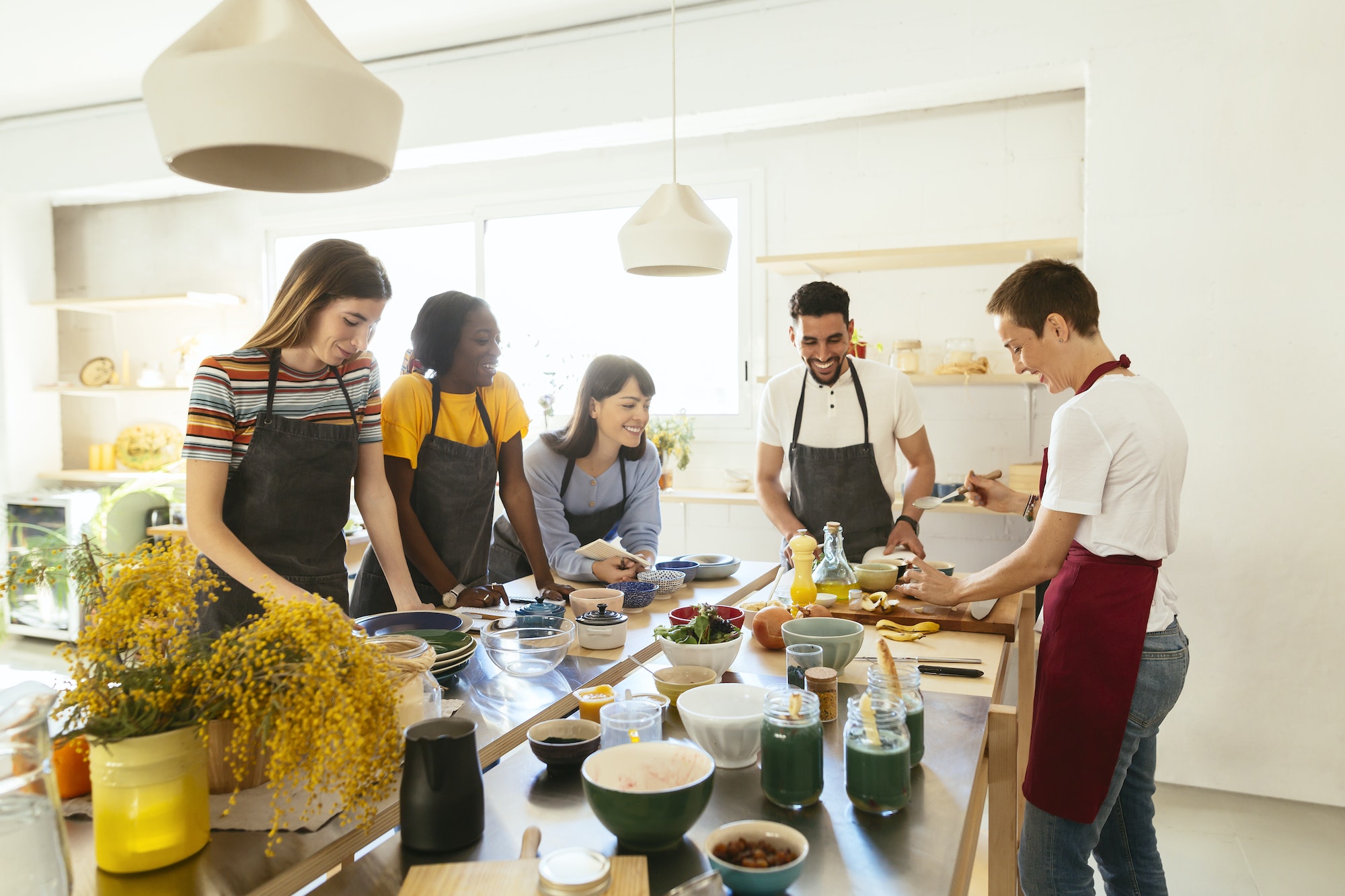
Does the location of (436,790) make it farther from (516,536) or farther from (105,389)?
(105,389)

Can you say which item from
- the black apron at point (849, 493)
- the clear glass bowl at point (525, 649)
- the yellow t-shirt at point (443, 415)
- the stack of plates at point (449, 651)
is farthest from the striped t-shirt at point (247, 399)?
the black apron at point (849, 493)

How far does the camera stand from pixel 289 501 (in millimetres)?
1974

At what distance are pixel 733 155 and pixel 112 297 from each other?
13.3ft

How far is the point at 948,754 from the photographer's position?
134 centimetres

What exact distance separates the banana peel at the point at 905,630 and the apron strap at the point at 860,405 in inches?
43.1

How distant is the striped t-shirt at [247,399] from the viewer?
179 centimetres

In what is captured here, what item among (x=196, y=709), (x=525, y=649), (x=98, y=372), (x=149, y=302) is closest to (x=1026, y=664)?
(x=525, y=649)

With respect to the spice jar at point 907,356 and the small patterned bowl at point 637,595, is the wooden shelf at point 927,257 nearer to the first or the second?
the spice jar at point 907,356

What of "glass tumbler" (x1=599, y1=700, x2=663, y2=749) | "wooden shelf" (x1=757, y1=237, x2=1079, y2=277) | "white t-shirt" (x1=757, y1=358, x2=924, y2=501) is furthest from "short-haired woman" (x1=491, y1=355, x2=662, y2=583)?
"wooden shelf" (x1=757, y1=237, x2=1079, y2=277)

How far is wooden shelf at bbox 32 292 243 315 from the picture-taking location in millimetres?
5195

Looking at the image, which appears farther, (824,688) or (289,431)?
(289,431)

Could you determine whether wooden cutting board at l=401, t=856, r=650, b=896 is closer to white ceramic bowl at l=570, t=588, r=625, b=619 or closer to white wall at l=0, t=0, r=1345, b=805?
white ceramic bowl at l=570, t=588, r=625, b=619

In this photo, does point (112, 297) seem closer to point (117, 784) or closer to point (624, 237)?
point (624, 237)

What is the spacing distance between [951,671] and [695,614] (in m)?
0.54
